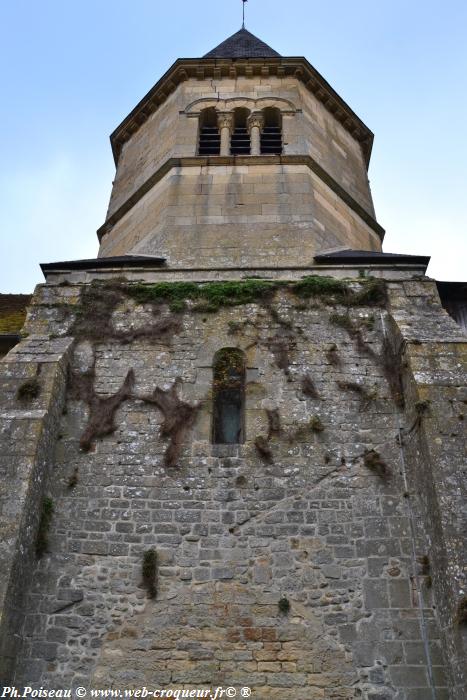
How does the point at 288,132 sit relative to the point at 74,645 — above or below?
above

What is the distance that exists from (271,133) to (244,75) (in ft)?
5.23

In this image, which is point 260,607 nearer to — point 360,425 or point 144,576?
point 144,576

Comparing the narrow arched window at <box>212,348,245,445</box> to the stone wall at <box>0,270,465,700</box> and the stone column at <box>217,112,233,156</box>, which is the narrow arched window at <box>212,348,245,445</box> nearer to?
the stone wall at <box>0,270,465,700</box>

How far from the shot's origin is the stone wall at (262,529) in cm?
646

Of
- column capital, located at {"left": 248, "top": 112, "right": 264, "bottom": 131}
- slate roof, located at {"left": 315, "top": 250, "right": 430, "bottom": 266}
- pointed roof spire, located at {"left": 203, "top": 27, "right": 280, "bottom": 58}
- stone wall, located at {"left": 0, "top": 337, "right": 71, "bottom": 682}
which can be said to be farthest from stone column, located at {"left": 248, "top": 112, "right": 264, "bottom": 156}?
stone wall, located at {"left": 0, "top": 337, "right": 71, "bottom": 682}

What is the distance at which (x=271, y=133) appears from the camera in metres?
12.0

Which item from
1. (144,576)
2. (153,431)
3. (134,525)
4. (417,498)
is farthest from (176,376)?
(417,498)

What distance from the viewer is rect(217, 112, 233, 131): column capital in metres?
11.9

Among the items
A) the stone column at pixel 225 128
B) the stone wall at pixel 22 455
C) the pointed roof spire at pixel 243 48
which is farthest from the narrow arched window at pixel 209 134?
the stone wall at pixel 22 455

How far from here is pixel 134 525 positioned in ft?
23.6

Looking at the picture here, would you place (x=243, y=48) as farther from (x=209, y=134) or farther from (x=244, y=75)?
(x=209, y=134)

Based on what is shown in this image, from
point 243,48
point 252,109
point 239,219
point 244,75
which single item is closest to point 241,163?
point 239,219

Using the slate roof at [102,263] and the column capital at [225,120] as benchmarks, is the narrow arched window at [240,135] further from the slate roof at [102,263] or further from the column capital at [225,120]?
the slate roof at [102,263]

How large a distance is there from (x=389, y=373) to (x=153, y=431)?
2994 millimetres
